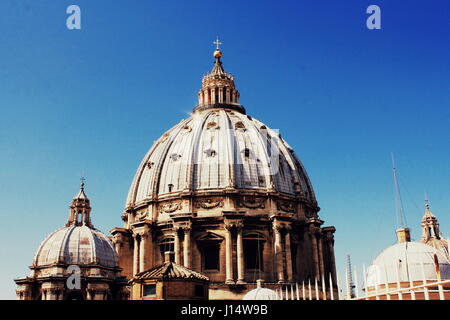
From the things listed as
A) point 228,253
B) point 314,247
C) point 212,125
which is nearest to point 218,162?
point 212,125

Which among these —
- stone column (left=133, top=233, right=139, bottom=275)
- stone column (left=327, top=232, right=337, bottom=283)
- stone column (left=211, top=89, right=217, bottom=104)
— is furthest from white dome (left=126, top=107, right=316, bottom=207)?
stone column (left=133, top=233, right=139, bottom=275)

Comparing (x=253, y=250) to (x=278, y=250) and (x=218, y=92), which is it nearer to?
(x=278, y=250)

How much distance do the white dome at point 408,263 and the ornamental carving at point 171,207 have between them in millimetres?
25068

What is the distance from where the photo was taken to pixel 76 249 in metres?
58.2

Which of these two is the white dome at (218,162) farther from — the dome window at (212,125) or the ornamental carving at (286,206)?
the ornamental carving at (286,206)

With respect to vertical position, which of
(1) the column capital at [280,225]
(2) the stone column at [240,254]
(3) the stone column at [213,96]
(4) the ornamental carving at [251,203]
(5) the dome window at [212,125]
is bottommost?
(2) the stone column at [240,254]

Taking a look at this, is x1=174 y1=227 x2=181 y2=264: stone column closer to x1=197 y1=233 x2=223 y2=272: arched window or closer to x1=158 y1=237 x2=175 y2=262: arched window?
x1=158 y1=237 x2=175 y2=262: arched window

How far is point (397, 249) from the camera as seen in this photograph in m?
46.8

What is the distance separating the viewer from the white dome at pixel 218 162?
6512 cm

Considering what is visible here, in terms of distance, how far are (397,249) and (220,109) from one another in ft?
123

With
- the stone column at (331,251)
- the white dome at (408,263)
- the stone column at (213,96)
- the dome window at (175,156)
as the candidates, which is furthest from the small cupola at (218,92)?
the white dome at (408,263)

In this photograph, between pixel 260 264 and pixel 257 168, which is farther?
pixel 257 168
